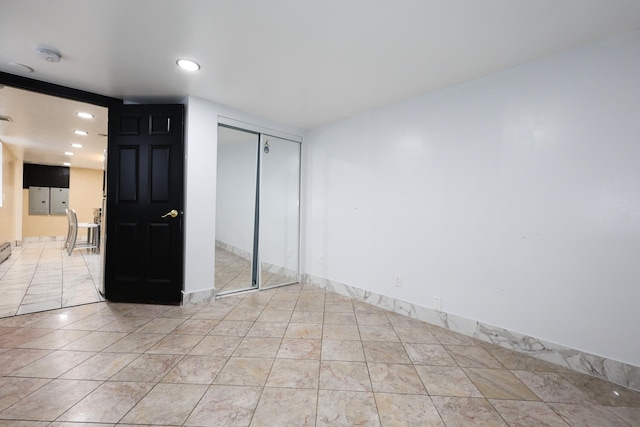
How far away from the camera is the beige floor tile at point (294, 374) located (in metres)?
1.72

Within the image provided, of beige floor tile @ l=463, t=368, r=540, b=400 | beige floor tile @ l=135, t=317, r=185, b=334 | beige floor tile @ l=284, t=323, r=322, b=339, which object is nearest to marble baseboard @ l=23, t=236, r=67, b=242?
beige floor tile @ l=135, t=317, r=185, b=334

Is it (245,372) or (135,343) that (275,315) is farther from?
(135,343)

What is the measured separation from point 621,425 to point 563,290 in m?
0.81

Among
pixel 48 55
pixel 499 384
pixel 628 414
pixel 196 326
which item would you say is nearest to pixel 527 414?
Result: pixel 499 384

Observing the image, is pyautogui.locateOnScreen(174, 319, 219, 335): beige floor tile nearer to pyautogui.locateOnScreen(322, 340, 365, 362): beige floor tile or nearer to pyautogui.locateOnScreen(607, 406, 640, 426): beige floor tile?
pyautogui.locateOnScreen(322, 340, 365, 362): beige floor tile

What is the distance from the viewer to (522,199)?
2.20 m

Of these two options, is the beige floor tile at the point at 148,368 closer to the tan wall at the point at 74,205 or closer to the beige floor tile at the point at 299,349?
the beige floor tile at the point at 299,349

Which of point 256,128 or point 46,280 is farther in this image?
point 46,280

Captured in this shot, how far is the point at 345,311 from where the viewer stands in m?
3.02

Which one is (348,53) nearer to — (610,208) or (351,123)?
(351,123)

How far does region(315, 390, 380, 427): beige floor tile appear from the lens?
1.42m

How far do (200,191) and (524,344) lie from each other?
10.8 feet

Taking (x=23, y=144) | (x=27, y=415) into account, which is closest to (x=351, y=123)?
(x=27, y=415)

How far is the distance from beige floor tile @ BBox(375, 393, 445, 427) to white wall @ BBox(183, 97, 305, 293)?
7.47 ft
